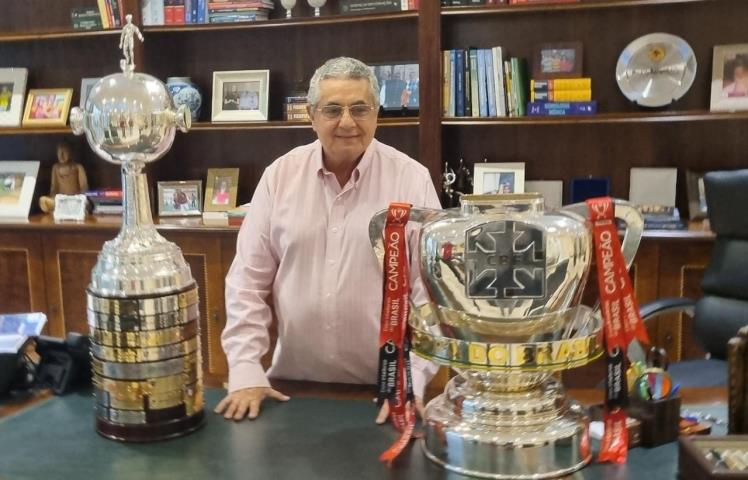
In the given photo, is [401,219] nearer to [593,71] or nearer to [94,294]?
[94,294]

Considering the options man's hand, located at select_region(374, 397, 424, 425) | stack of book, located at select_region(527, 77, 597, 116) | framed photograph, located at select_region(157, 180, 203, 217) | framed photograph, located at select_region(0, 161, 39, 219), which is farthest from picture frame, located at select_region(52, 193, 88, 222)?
man's hand, located at select_region(374, 397, 424, 425)

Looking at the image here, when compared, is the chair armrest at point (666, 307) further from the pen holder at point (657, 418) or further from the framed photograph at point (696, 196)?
the pen holder at point (657, 418)

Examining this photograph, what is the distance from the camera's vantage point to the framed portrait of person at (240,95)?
3432 millimetres

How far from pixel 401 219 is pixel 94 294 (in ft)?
1.62

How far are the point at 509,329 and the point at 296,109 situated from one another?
2434mm

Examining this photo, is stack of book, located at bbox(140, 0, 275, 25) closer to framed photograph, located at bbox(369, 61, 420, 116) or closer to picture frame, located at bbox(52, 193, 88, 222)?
framed photograph, located at bbox(369, 61, 420, 116)

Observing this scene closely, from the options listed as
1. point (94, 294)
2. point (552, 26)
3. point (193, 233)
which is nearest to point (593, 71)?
point (552, 26)

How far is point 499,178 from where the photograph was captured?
3.23 meters

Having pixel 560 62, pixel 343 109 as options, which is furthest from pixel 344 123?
pixel 560 62

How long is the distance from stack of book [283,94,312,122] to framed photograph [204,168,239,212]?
0.43 meters

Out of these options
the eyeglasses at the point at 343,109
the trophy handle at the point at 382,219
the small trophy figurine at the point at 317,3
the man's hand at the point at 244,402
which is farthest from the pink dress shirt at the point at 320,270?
the small trophy figurine at the point at 317,3

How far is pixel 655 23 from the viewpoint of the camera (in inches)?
122

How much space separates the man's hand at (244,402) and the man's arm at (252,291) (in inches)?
3.6

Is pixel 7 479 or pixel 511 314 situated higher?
pixel 511 314
